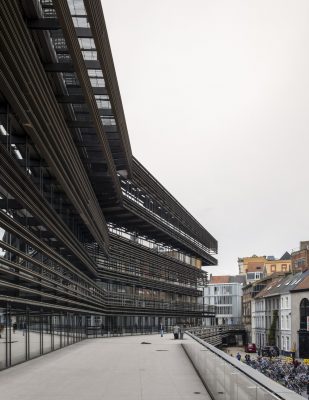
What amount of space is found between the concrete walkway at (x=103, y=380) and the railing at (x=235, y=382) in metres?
0.63

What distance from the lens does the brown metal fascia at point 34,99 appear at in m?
12.6

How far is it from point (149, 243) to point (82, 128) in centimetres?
3899

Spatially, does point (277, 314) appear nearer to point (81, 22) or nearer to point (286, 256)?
point (81, 22)

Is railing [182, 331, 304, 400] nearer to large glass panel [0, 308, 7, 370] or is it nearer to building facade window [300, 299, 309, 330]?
large glass panel [0, 308, 7, 370]

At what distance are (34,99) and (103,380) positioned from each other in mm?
7793

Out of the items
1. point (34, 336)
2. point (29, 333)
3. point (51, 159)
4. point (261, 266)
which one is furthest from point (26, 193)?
point (261, 266)

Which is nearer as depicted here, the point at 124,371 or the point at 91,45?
the point at 124,371

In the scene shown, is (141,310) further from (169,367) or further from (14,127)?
(14,127)

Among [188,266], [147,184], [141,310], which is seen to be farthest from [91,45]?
[188,266]

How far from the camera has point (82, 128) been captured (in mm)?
25984

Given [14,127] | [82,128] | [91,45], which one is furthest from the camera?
[82,128]

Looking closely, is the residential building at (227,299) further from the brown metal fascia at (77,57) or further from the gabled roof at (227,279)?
the brown metal fascia at (77,57)

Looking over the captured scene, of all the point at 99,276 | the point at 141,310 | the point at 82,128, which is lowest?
the point at 141,310

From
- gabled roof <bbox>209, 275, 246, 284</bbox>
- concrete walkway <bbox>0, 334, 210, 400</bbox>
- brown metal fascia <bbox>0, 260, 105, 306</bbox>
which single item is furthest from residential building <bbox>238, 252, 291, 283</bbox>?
concrete walkway <bbox>0, 334, 210, 400</bbox>
